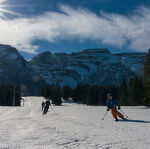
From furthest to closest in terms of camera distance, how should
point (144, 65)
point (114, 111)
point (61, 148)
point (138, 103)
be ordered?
point (138, 103) → point (144, 65) → point (114, 111) → point (61, 148)

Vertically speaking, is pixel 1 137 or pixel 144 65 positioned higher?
pixel 144 65

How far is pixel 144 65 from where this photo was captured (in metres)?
42.2

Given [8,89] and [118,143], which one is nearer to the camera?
[118,143]

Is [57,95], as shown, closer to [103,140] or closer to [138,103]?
[138,103]

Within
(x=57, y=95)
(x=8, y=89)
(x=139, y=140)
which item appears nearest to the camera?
(x=139, y=140)

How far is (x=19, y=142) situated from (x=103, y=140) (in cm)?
324

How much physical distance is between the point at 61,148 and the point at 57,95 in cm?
8542

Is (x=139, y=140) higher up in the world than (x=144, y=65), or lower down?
lower down

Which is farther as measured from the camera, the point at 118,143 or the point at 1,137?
the point at 1,137

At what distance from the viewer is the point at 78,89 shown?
13575 cm

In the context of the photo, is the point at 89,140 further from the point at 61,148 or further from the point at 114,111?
the point at 114,111

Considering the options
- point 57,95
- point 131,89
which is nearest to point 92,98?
point 57,95

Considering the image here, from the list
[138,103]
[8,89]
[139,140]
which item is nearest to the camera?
[139,140]

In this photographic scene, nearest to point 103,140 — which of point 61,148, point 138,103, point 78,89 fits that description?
point 61,148
